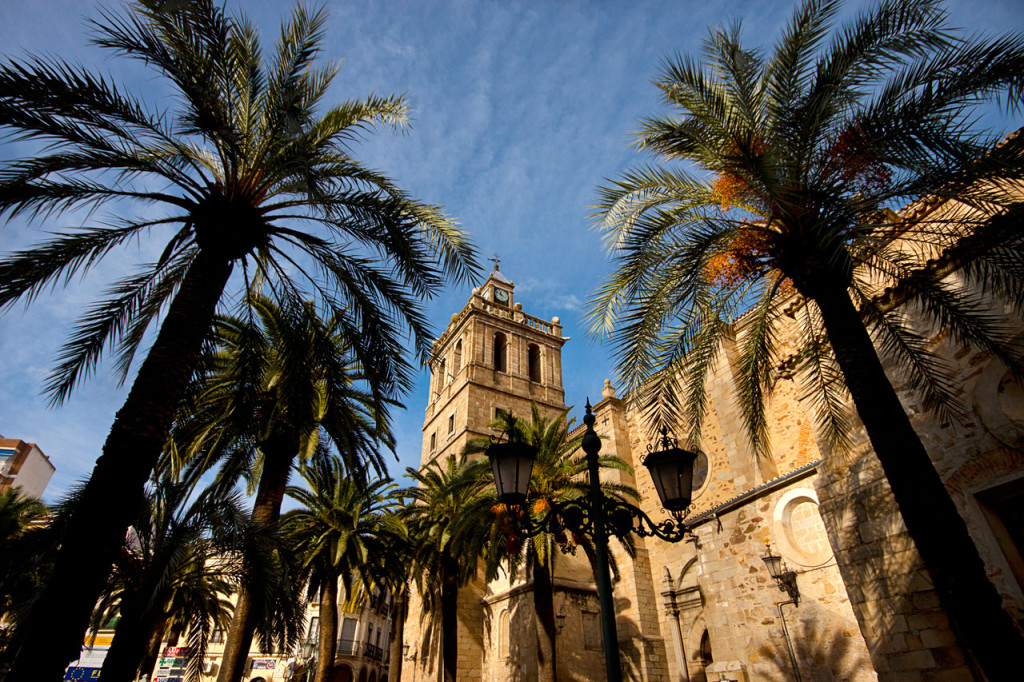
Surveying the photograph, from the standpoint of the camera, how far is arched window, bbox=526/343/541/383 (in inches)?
1330

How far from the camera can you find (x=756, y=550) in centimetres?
1384

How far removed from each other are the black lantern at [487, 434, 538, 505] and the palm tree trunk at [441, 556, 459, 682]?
12.9 m

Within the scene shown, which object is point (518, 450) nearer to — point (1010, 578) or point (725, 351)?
point (1010, 578)

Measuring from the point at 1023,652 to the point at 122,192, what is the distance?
31.4 ft

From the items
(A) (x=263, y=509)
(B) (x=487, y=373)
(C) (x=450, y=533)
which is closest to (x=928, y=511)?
(A) (x=263, y=509)

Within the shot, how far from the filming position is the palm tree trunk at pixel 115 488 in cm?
427

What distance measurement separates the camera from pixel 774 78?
7016 millimetres

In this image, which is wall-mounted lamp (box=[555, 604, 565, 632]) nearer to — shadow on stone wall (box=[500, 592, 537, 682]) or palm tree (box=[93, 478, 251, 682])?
shadow on stone wall (box=[500, 592, 537, 682])

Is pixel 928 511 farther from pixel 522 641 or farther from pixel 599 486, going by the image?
pixel 522 641

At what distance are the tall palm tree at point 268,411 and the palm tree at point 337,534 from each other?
12.4 feet

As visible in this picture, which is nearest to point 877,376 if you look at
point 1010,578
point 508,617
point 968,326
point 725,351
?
point 968,326

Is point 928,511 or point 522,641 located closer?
point 928,511

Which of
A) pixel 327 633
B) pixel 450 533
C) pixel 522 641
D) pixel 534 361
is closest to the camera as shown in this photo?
pixel 327 633

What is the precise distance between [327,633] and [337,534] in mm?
2533
